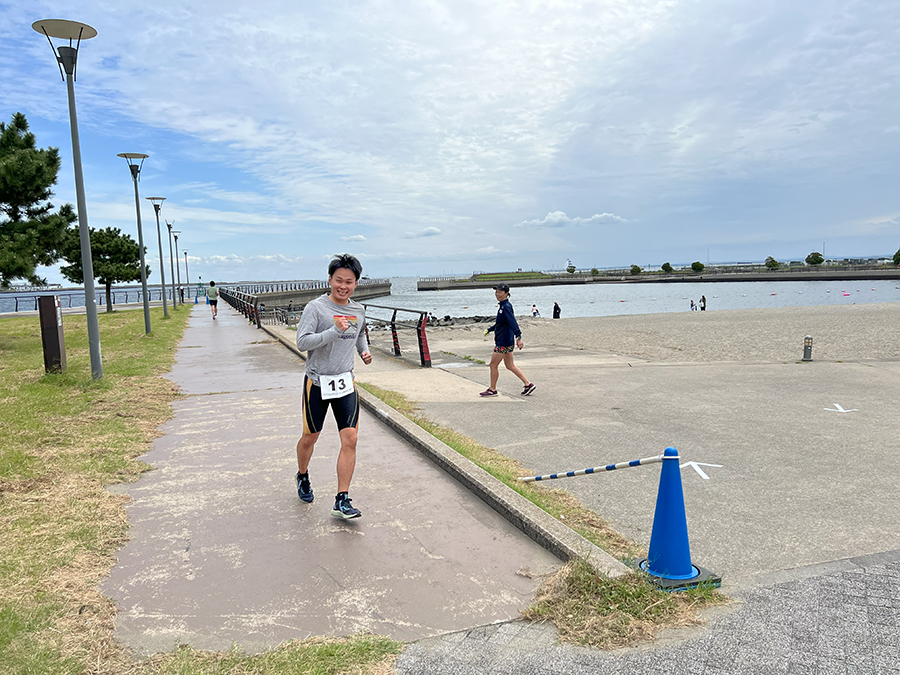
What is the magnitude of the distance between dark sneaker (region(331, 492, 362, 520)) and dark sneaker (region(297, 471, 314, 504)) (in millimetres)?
441

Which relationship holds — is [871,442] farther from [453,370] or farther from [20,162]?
[20,162]

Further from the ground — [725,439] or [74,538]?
[74,538]

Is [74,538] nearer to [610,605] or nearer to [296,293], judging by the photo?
[610,605]

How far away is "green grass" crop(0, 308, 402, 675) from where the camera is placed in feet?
8.66

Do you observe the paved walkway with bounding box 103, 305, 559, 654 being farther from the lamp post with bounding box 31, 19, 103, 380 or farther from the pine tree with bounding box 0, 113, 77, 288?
the pine tree with bounding box 0, 113, 77, 288

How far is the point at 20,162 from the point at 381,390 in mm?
11729

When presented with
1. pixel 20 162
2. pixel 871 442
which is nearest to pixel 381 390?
pixel 871 442

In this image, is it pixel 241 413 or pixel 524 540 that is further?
pixel 241 413

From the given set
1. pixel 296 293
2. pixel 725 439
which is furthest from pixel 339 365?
pixel 296 293

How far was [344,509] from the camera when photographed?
4301 mm

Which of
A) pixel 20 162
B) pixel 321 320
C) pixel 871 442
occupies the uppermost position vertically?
pixel 20 162

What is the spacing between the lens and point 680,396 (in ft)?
30.6

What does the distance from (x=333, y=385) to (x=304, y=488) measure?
3.28ft

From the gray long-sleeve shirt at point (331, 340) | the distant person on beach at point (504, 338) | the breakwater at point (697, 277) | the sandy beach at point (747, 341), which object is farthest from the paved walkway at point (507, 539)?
the breakwater at point (697, 277)
